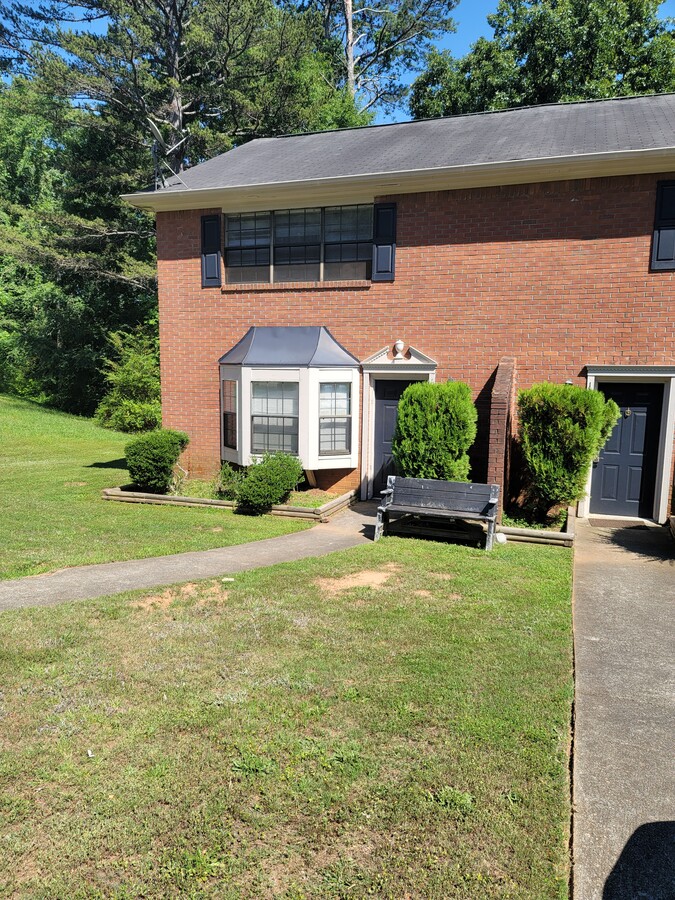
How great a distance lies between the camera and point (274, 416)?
1210cm

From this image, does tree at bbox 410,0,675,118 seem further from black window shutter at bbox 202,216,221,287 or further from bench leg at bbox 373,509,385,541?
bench leg at bbox 373,509,385,541

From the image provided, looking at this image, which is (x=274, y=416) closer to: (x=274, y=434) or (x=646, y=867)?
(x=274, y=434)

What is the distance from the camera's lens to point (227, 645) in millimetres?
5348

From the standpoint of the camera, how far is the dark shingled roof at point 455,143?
35.1 feet

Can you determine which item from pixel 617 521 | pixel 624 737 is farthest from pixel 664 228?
pixel 624 737

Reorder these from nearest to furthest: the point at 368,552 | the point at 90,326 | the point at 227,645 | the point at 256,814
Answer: the point at 256,814 < the point at 227,645 < the point at 368,552 < the point at 90,326

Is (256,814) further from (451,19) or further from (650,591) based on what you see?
(451,19)

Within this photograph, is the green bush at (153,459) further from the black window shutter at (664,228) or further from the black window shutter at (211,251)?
the black window shutter at (664,228)

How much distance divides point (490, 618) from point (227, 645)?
2557mm

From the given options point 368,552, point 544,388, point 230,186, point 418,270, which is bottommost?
point 368,552

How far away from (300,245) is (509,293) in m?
4.28

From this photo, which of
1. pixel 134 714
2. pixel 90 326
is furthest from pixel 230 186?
pixel 90 326

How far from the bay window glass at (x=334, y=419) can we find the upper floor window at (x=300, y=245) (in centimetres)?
221

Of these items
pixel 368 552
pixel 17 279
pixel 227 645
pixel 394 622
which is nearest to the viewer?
pixel 227 645
